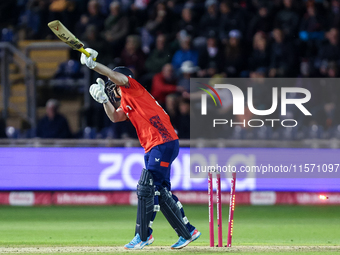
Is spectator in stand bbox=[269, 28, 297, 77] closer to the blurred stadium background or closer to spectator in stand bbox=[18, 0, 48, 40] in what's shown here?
the blurred stadium background

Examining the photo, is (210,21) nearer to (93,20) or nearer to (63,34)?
(93,20)

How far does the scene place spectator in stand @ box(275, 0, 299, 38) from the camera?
14156mm

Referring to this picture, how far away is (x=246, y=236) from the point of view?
8.73m

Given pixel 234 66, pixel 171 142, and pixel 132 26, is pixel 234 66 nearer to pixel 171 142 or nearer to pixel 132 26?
pixel 132 26

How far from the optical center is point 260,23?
1428 cm

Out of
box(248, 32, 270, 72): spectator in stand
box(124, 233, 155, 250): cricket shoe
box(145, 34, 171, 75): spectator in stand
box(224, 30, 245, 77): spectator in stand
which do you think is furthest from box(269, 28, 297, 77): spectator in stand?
box(124, 233, 155, 250): cricket shoe

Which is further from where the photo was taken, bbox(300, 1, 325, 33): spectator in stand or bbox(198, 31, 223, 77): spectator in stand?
bbox(300, 1, 325, 33): spectator in stand

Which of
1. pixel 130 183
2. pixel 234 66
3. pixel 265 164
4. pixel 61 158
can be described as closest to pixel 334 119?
pixel 265 164

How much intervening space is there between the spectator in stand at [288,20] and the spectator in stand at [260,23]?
19 cm

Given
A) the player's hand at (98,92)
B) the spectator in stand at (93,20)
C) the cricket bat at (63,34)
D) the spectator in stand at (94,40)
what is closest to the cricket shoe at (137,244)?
the player's hand at (98,92)

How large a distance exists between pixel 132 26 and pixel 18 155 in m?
4.64

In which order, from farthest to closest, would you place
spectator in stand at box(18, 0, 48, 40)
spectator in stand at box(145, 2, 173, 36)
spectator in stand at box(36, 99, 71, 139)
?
1. spectator in stand at box(18, 0, 48, 40)
2. spectator in stand at box(145, 2, 173, 36)
3. spectator in stand at box(36, 99, 71, 139)

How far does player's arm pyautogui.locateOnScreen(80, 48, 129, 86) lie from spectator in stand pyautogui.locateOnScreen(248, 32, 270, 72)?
7134 mm

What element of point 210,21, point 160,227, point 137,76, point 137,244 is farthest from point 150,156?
point 210,21
